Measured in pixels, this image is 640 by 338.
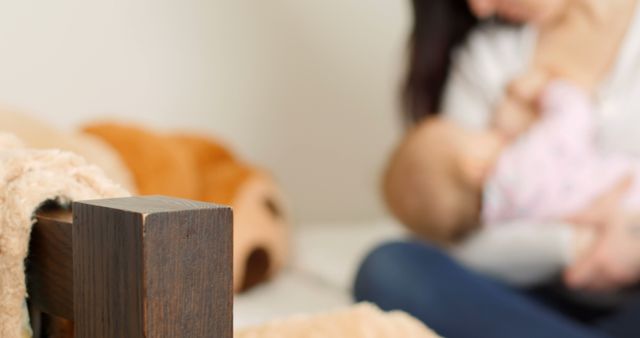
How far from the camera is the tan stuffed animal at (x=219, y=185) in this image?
1.17 m

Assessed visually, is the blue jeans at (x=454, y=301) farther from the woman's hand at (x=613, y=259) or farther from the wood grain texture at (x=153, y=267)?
the wood grain texture at (x=153, y=267)

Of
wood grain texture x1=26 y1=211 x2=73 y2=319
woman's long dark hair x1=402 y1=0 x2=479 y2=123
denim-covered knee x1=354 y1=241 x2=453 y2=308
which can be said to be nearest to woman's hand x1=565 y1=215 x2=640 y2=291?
denim-covered knee x1=354 y1=241 x2=453 y2=308

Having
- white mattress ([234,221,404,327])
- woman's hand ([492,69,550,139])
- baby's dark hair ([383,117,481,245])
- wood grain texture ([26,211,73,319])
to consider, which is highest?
woman's hand ([492,69,550,139])

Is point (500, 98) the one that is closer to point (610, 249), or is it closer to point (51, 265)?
point (610, 249)

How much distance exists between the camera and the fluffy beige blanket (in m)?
0.59

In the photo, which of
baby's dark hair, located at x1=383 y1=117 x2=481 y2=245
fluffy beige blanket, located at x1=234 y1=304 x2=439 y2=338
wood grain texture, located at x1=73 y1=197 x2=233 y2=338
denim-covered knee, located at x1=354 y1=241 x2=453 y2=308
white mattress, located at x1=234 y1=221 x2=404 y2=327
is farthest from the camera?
baby's dark hair, located at x1=383 y1=117 x2=481 y2=245

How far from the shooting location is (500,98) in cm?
133

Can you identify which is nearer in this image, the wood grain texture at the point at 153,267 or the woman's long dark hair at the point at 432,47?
the wood grain texture at the point at 153,267

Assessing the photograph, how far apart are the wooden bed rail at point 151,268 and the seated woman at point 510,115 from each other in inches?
21.4

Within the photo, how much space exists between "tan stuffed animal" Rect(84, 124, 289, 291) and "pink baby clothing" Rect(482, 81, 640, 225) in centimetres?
37

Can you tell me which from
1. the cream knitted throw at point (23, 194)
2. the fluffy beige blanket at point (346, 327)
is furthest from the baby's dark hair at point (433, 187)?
the cream knitted throw at point (23, 194)

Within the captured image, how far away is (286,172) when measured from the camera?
1.83m

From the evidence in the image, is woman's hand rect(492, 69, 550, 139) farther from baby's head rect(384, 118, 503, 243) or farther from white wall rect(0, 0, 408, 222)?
white wall rect(0, 0, 408, 222)

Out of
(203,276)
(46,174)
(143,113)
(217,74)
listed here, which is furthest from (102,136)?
(203,276)
